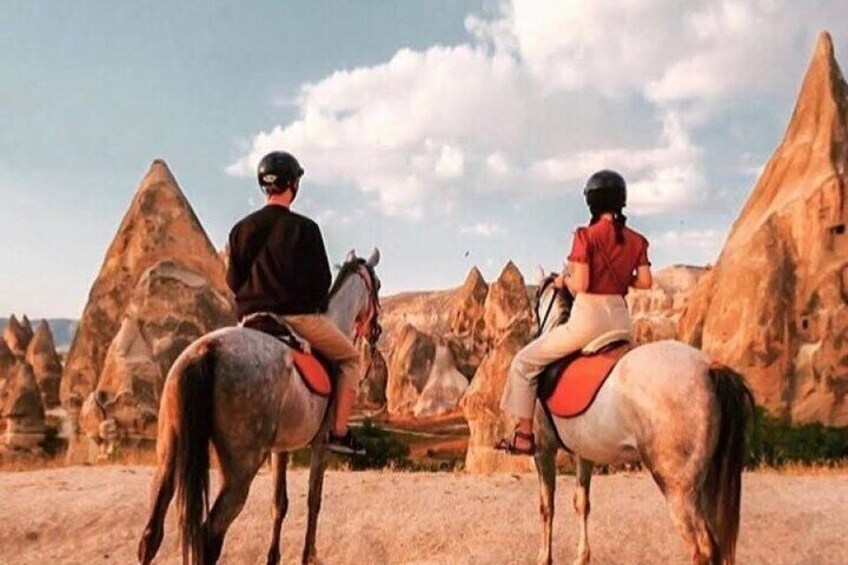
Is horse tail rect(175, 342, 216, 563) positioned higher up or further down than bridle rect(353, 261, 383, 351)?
further down

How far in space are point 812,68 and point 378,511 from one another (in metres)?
24.1

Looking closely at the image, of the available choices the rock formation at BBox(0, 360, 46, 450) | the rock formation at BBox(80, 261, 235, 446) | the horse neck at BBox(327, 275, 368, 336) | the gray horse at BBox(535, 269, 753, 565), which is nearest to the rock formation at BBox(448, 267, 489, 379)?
the rock formation at BBox(0, 360, 46, 450)

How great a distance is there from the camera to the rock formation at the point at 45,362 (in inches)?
2237

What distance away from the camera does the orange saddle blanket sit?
24.0 ft

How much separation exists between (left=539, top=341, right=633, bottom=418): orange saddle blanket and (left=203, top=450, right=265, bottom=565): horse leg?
2.47 meters

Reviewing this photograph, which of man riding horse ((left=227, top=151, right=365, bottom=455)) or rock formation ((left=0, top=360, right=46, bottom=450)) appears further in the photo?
rock formation ((left=0, top=360, right=46, bottom=450))

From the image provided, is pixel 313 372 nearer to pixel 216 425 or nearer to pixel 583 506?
pixel 216 425

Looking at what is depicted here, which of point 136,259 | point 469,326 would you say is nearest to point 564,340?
point 136,259

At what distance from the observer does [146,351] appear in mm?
30438

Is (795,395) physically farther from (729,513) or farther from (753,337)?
(729,513)

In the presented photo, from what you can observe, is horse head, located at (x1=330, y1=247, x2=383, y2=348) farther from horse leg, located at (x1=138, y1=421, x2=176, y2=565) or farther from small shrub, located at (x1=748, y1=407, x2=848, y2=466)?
small shrub, located at (x1=748, y1=407, x2=848, y2=466)

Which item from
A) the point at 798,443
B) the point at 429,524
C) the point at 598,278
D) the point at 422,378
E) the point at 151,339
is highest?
the point at 598,278

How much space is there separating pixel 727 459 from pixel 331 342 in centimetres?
320

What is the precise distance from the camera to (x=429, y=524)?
11.2 metres
